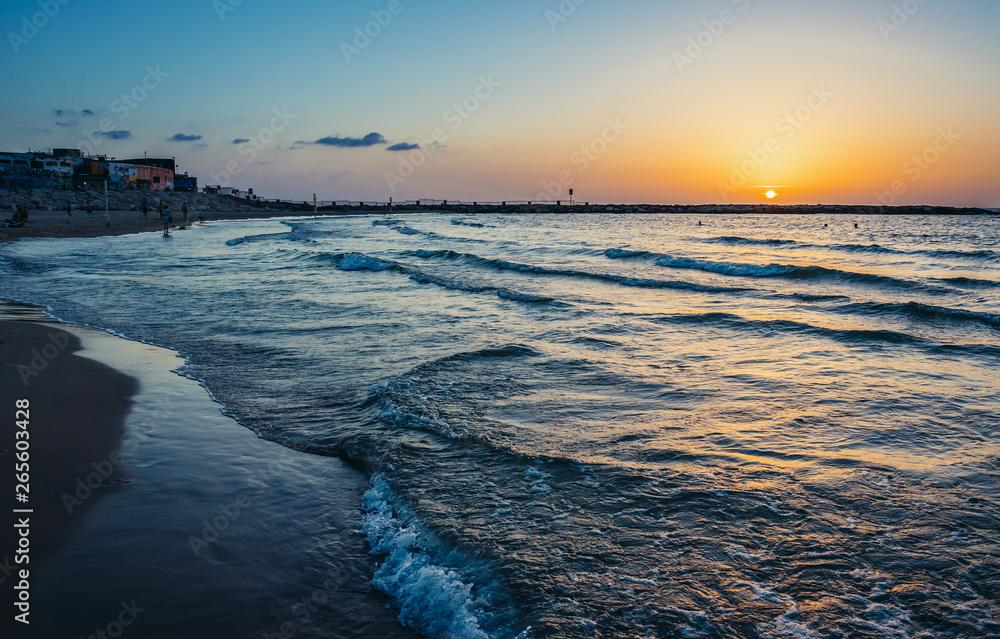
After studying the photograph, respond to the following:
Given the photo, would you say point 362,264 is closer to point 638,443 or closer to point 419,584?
point 638,443

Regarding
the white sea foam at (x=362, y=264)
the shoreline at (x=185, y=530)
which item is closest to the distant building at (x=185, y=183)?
the white sea foam at (x=362, y=264)

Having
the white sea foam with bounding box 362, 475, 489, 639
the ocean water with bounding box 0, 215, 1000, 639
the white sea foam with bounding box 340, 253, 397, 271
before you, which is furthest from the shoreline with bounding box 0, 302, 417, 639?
the white sea foam with bounding box 340, 253, 397, 271

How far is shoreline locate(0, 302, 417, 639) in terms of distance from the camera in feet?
11.6

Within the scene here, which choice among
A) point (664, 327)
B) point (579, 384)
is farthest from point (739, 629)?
point (664, 327)

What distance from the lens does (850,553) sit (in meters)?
4.27

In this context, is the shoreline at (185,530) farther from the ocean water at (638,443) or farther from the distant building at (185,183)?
the distant building at (185,183)

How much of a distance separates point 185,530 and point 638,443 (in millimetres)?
4249

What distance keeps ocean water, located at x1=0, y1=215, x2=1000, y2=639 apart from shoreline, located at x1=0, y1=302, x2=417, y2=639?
13.1 inches

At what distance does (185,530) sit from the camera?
4.50 metres

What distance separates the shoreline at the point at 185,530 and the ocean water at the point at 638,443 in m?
0.33

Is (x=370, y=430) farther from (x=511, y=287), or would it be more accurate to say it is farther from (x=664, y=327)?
(x=511, y=287)

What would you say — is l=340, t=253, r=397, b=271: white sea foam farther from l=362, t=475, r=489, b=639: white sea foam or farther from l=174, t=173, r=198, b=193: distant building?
l=174, t=173, r=198, b=193: distant building

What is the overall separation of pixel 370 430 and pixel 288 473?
1217 millimetres

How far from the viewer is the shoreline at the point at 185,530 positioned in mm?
3535
